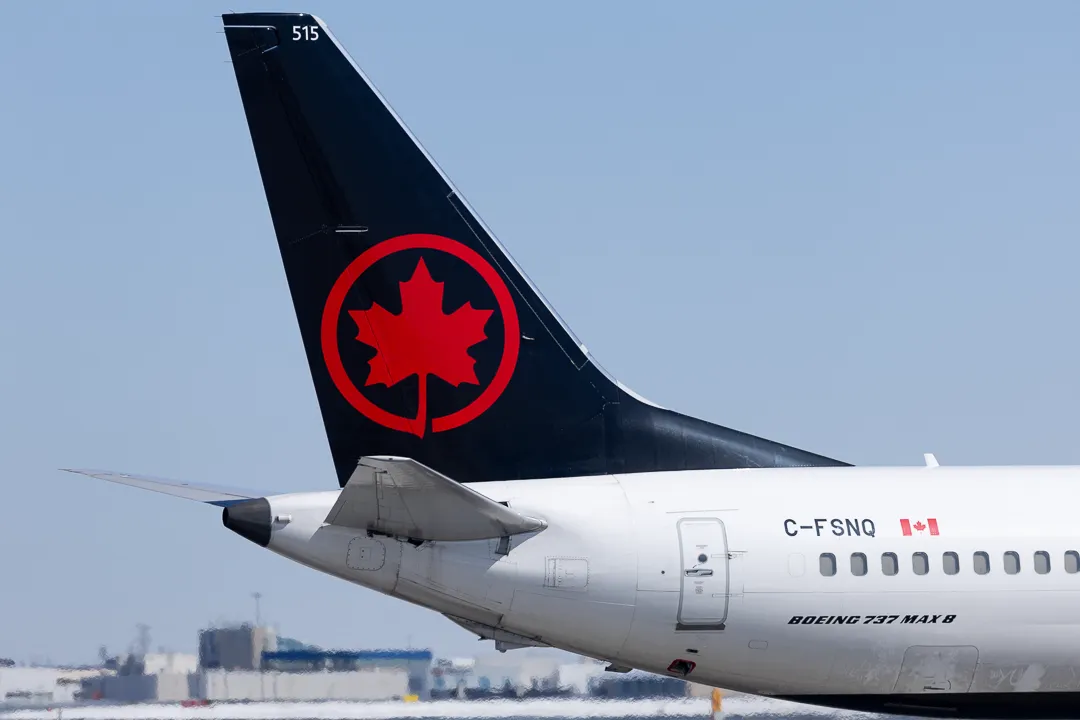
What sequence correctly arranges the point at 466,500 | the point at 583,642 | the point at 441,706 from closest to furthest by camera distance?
the point at 466,500
the point at 583,642
the point at 441,706

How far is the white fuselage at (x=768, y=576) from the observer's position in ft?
51.1

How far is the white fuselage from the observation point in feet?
51.1

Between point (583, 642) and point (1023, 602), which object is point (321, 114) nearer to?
point (583, 642)

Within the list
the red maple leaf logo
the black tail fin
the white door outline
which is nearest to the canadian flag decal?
the white door outline

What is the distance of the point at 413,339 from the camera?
53.6 ft

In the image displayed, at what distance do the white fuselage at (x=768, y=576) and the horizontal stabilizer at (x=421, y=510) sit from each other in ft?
0.60

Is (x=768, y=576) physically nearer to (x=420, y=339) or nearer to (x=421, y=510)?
(x=421, y=510)

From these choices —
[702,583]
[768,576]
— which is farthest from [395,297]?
[768,576]

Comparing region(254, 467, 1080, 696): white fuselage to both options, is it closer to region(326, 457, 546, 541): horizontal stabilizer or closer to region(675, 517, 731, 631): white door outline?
region(675, 517, 731, 631): white door outline

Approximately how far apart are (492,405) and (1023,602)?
244 inches

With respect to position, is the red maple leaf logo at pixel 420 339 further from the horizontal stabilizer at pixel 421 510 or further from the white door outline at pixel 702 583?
the white door outline at pixel 702 583

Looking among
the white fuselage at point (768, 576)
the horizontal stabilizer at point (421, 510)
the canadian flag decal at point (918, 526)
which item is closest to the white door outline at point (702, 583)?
the white fuselage at point (768, 576)

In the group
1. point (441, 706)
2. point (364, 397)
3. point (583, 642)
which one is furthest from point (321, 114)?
point (441, 706)

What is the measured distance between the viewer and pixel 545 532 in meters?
15.7
